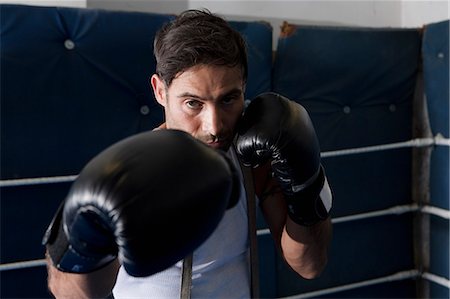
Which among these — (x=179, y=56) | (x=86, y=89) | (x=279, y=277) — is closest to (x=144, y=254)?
(x=179, y=56)

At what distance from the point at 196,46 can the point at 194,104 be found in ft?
0.32

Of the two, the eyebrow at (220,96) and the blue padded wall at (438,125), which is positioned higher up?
the eyebrow at (220,96)

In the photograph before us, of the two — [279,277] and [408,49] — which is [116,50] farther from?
[408,49]

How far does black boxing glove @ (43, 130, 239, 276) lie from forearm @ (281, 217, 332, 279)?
1.26 ft

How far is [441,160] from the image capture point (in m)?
1.73

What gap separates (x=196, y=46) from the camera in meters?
0.88

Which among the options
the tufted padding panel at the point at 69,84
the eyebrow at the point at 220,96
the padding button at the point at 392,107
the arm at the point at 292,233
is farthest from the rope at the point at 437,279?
the eyebrow at the point at 220,96

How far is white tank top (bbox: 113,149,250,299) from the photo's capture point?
37.0 inches

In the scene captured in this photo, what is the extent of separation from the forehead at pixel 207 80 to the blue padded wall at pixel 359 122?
705 mm

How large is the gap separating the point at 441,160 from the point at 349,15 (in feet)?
1.98

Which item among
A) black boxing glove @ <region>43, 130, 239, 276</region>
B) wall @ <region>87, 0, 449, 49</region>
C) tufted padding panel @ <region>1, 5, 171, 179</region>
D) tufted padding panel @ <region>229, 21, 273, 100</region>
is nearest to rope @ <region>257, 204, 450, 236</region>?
tufted padding panel @ <region>229, 21, 273, 100</region>

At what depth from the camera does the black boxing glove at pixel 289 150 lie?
86 cm

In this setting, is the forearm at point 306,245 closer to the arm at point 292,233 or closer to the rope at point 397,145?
the arm at point 292,233

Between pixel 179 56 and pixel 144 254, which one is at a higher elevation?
pixel 179 56
